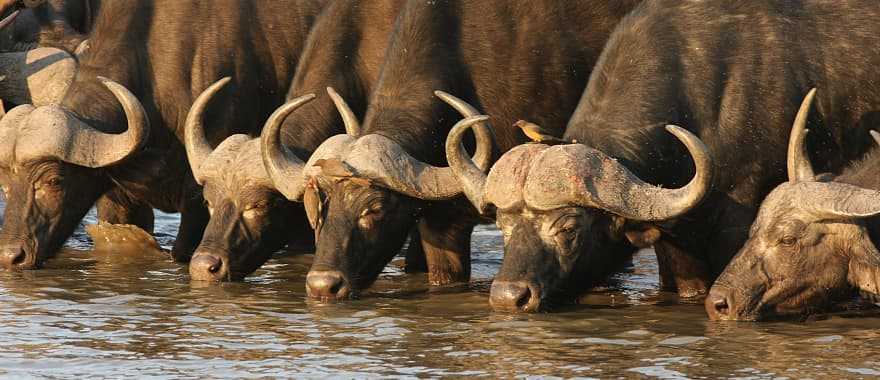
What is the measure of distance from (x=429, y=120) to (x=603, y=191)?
205 cm

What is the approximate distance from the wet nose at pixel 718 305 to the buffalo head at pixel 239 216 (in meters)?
3.39

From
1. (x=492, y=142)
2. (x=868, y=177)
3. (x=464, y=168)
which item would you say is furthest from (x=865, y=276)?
(x=492, y=142)

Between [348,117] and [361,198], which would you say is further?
[348,117]

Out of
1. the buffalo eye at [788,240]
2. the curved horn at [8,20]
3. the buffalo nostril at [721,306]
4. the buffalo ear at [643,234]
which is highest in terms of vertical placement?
the curved horn at [8,20]

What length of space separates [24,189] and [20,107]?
0.75m

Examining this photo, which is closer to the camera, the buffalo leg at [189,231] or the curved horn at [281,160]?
the curved horn at [281,160]

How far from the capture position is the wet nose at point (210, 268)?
11.7m

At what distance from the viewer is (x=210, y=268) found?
38.4 ft

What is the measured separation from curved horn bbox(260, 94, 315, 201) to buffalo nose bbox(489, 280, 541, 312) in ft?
6.21

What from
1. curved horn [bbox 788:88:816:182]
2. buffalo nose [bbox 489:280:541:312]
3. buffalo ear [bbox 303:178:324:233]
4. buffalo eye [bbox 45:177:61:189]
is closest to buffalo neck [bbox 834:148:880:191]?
curved horn [bbox 788:88:816:182]

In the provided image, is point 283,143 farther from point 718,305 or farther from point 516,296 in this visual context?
point 718,305

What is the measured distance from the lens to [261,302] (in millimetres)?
10992

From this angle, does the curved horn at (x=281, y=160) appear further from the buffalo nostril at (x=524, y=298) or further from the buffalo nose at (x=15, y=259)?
the buffalo nose at (x=15, y=259)

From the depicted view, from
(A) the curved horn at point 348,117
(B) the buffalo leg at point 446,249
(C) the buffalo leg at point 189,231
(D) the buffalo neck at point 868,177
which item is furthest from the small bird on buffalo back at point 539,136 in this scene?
(C) the buffalo leg at point 189,231
